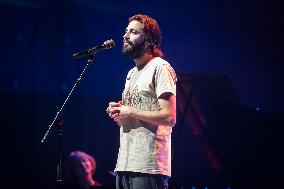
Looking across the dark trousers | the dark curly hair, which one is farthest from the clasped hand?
the dark curly hair

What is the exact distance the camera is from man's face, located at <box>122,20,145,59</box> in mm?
2887

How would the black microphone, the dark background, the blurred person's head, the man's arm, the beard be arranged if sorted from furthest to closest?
the dark background, the blurred person's head, the black microphone, the beard, the man's arm

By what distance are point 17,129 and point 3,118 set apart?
218 millimetres

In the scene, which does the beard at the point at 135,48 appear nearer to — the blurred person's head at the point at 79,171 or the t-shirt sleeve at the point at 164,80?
the t-shirt sleeve at the point at 164,80

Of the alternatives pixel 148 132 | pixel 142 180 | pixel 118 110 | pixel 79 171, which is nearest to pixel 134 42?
pixel 118 110

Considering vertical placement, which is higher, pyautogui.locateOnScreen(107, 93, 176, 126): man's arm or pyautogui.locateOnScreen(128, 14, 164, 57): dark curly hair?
pyautogui.locateOnScreen(128, 14, 164, 57): dark curly hair

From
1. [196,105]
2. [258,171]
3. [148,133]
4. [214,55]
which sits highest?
[214,55]

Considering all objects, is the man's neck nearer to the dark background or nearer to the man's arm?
the man's arm

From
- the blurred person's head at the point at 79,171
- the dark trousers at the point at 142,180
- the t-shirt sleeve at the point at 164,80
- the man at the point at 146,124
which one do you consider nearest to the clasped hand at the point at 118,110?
the man at the point at 146,124

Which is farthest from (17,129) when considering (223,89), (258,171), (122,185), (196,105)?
(122,185)

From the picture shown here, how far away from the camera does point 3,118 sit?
5.73 m

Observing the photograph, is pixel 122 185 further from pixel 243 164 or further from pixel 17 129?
pixel 17 129

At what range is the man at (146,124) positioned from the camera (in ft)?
8.65

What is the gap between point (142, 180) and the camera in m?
2.63
